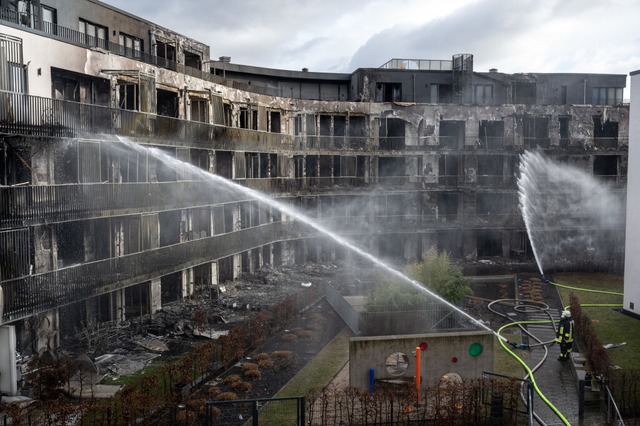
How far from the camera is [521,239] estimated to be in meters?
52.7

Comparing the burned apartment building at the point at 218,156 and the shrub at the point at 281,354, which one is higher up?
the burned apartment building at the point at 218,156

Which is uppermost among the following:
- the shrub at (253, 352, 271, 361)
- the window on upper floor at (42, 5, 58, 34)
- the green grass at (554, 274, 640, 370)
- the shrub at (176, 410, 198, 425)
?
the window on upper floor at (42, 5, 58, 34)

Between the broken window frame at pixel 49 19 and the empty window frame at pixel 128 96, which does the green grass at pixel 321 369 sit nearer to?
the empty window frame at pixel 128 96

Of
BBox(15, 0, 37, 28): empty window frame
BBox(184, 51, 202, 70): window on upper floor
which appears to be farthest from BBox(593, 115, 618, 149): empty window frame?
BBox(15, 0, 37, 28): empty window frame

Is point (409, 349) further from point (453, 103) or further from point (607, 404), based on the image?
point (453, 103)

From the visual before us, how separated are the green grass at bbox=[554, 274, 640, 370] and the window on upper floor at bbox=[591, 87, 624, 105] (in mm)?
17446

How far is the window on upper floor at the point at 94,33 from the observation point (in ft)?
101

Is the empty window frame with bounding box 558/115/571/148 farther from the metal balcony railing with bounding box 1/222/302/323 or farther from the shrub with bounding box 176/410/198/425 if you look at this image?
the shrub with bounding box 176/410/198/425

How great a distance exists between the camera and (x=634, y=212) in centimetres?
3366

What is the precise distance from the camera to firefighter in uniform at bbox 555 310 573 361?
81.9 feet

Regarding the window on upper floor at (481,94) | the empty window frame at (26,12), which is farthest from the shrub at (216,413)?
the window on upper floor at (481,94)

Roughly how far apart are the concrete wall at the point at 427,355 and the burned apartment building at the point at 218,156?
12366 millimetres

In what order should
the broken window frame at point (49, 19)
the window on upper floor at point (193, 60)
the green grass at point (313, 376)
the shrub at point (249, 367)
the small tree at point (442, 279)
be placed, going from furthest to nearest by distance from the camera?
the window on upper floor at point (193, 60) < the small tree at point (442, 279) < the broken window frame at point (49, 19) < the shrub at point (249, 367) < the green grass at point (313, 376)

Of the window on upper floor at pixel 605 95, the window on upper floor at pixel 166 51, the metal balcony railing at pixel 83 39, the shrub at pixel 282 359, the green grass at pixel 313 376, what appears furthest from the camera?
the window on upper floor at pixel 605 95
